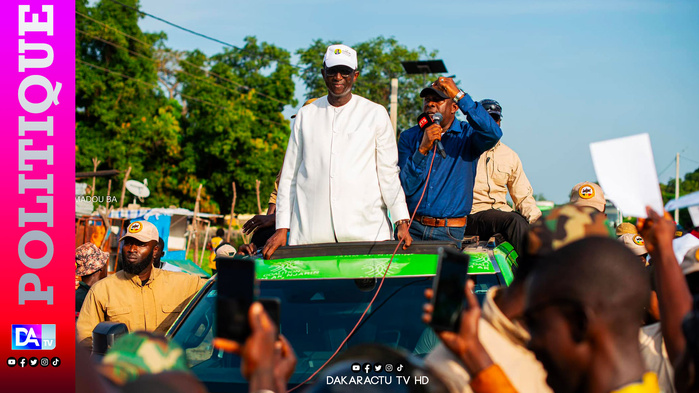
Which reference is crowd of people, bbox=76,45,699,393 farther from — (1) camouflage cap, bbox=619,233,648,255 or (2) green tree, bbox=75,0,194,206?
(2) green tree, bbox=75,0,194,206

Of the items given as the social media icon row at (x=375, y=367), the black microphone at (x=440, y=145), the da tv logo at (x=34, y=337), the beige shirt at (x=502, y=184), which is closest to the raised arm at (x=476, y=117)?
the black microphone at (x=440, y=145)

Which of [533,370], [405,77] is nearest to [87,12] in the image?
[405,77]

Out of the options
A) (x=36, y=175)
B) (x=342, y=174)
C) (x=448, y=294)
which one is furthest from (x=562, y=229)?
(x=342, y=174)

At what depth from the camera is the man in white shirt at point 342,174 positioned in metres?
A: 4.64

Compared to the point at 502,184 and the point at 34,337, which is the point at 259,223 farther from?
the point at 34,337

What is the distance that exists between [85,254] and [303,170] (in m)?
3.17

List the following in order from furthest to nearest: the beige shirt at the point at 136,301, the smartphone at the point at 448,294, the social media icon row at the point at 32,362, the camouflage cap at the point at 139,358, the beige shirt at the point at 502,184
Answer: the beige shirt at the point at 502,184, the beige shirt at the point at 136,301, the social media icon row at the point at 32,362, the smartphone at the point at 448,294, the camouflage cap at the point at 139,358

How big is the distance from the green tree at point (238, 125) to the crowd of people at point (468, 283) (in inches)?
1179

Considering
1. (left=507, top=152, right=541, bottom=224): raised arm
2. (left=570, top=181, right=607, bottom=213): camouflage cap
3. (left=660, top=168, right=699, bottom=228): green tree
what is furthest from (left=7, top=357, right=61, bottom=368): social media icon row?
(left=660, top=168, right=699, bottom=228): green tree

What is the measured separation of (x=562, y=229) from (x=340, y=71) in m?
2.74

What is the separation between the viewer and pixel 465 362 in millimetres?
1829

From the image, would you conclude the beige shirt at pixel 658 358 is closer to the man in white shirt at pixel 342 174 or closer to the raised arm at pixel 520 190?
the man in white shirt at pixel 342 174

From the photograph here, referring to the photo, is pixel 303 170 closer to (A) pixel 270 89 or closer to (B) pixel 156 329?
(B) pixel 156 329

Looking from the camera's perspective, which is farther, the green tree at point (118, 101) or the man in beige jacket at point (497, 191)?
the green tree at point (118, 101)
